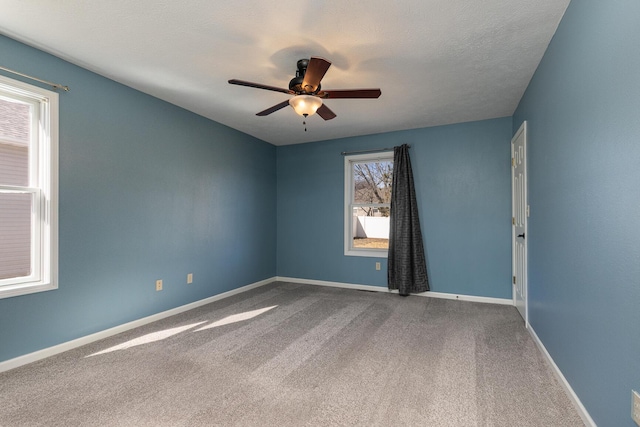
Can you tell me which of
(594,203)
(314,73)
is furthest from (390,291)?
(314,73)

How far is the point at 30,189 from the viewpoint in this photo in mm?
2453

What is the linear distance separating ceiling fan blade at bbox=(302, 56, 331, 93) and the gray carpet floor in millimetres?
2102

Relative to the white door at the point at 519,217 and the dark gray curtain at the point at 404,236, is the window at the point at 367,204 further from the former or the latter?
the white door at the point at 519,217

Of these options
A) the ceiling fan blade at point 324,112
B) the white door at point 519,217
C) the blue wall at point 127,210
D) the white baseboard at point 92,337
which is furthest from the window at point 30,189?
the white door at point 519,217

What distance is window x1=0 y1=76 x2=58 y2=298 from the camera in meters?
2.38

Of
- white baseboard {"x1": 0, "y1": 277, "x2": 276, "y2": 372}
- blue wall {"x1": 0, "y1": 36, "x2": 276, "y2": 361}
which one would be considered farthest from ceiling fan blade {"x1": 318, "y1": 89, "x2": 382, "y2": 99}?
white baseboard {"x1": 0, "y1": 277, "x2": 276, "y2": 372}

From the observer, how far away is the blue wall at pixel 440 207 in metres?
4.05

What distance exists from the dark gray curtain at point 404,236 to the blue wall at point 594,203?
1901 millimetres

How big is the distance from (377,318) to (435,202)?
75.4 inches

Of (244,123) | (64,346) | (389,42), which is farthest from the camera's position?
(244,123)

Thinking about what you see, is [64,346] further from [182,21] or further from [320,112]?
[320,112]

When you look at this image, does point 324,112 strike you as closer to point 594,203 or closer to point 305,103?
point 305,103

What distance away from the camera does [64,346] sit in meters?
2.57

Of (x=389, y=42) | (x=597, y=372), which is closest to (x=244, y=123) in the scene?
(x=389, y=42)
